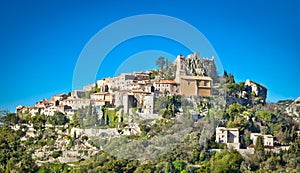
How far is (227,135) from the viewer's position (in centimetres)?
2005

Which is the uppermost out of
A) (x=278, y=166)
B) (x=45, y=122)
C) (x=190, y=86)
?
(x=190, y=86)

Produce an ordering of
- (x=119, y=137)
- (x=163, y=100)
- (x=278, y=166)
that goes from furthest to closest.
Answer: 1. (x=163, y=100)
2. (x=119, y=137)
3. (x=278, y=166)

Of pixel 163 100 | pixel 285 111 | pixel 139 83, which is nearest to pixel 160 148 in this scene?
pixel 163 100

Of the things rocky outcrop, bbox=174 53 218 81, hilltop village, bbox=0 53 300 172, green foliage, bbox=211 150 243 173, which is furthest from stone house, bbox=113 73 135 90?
green foliage, bbox=211 150 243 173

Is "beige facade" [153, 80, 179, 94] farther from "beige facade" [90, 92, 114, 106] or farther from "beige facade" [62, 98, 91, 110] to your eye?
"beige facade" [62, 98, 91, 110]

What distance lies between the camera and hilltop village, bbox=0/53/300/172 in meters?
19.4

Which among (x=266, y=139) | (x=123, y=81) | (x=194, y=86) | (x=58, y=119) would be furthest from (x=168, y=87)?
(x=58, y=119)

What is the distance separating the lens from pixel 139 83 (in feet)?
78.7

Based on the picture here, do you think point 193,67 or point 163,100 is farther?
point 193,67

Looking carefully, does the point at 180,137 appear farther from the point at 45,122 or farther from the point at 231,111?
the point at 45,122

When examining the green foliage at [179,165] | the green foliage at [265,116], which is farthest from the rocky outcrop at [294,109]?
the green foliage at [179,165]

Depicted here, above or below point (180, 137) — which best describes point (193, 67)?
above

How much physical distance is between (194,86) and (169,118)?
223cm

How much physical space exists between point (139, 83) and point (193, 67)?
271 centimetres
